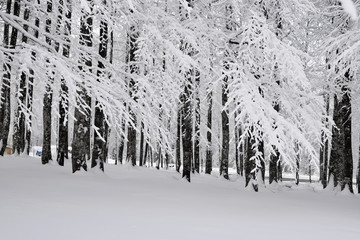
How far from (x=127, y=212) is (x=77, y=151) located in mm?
5853

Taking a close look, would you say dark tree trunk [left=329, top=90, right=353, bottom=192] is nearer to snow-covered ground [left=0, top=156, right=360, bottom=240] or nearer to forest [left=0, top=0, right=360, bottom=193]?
forest [left=0, top=0, right=360, bottom=193]

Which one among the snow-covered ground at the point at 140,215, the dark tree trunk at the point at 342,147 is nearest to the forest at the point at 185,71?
the dark tree trunk at the point at 342,147

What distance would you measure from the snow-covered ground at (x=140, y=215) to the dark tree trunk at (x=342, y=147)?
561 cm

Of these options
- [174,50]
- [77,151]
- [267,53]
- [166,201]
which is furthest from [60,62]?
[77,151]

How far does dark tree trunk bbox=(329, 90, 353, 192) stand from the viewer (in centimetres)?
1390

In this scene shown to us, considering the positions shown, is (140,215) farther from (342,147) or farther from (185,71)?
(342,147)

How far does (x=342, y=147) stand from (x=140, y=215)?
1127cm

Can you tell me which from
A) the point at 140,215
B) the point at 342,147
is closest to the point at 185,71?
→ the point at 140,215

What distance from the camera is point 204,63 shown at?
10.3m

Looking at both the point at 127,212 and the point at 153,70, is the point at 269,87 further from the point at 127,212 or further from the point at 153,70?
the point at 127,212

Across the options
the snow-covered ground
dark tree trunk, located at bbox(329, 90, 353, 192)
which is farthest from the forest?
the snow-covered ground

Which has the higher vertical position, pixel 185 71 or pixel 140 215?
pixel 185 71

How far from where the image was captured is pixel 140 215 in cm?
609

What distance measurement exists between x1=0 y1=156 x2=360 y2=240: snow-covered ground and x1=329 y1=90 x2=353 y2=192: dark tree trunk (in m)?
5.61
